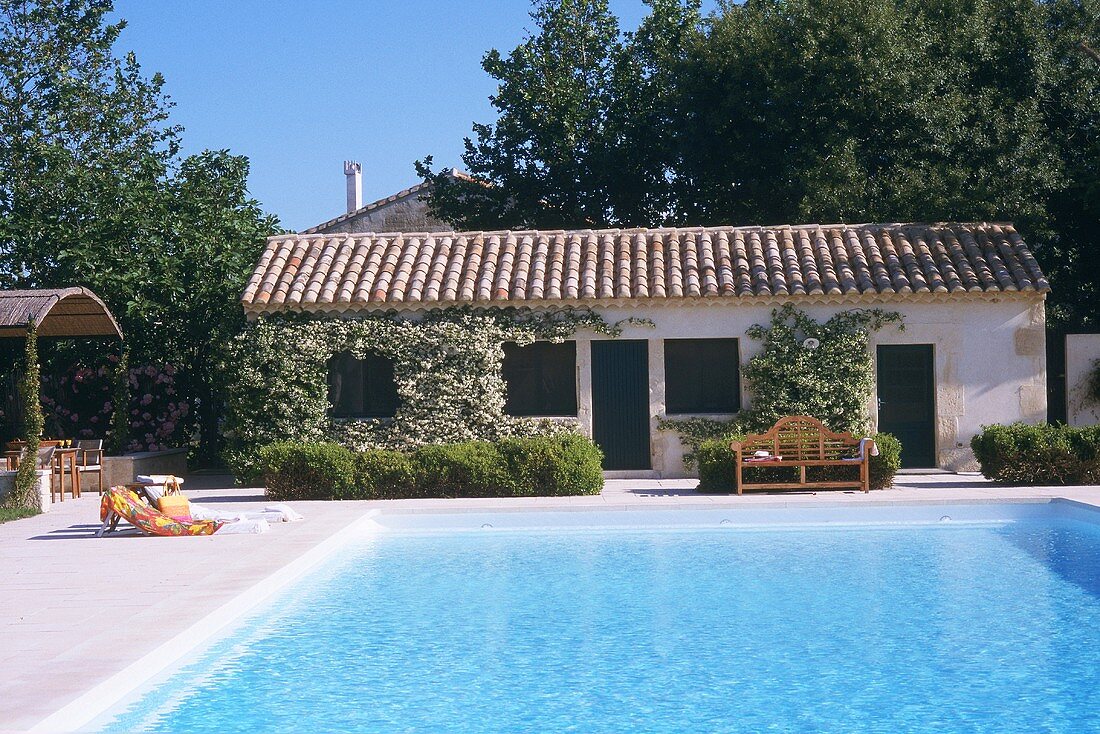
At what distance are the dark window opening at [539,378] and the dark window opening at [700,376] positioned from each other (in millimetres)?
1580

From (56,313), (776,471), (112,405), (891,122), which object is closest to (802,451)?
(776,471)

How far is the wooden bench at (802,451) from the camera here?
1572 centimetres

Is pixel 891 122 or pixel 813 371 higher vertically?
pixel 891 122

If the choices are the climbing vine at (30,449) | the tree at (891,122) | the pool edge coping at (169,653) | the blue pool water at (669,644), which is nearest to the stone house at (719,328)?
the climbing vine at (30,449)

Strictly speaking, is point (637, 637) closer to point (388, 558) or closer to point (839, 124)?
point (388, 558)

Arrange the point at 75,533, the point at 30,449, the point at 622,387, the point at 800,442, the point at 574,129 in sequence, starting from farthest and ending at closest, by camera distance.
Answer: the point at 574,129 < the point at 622,387 < the point at 800,442 < the point at 30,449 < the point at 75,533

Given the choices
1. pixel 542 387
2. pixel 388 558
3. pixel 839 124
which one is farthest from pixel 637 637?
pixel 839 124

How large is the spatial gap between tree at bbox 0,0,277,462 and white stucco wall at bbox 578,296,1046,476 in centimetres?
710

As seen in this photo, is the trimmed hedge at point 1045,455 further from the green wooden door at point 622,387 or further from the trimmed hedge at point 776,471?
the green wooden door at point 622,387

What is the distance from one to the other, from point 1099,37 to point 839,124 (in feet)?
20.9

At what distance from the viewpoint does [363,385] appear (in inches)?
742

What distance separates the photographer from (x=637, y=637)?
876 cm

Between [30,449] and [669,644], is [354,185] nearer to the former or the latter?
[30,449]

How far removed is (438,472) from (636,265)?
5.17m
